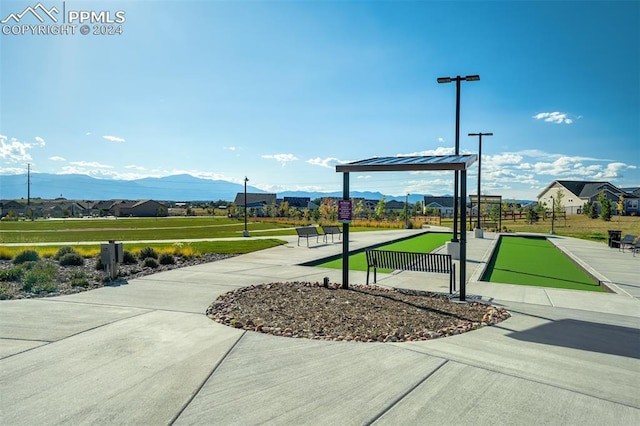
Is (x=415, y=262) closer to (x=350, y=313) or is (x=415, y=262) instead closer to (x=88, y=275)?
(x=350, y=313)

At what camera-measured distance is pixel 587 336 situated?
19.2ft

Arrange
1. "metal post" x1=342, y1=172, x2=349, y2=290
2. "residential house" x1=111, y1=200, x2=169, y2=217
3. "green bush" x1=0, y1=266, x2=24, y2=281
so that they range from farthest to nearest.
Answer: "residential house" x1=111, y1=200, x2=169, y2=217 → "green bush" x1=0, y1=266, x2=24, y2=281 → "metal post" x1=342, y1=172, x2=349, y2=290

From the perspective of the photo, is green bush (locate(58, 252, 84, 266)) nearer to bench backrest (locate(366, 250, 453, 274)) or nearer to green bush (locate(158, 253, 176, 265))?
green bush (locate(158, 253, 176, 265))

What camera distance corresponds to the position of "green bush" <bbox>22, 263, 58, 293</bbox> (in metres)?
8.79

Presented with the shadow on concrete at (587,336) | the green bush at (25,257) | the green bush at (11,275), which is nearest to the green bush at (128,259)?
the green bush at (25,257)

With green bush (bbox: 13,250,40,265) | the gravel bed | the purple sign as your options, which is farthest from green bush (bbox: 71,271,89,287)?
the purple sign

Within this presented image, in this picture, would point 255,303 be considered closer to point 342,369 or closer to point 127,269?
point 342,369

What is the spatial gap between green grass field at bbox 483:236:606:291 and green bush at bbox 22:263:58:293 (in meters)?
11.5

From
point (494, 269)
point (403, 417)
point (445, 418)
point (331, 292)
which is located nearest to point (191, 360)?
point (403, 417)

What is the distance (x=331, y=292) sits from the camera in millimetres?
8664

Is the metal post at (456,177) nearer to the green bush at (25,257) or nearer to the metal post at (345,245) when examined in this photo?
the metal post at (345,245)

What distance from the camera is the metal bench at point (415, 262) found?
30.9 feet

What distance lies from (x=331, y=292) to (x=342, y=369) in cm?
415

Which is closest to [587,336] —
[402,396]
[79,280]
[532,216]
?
[402,396]
